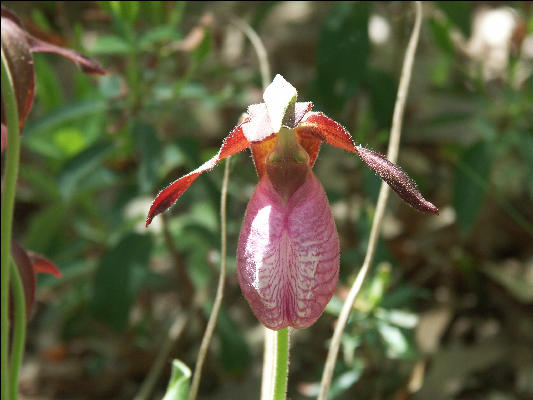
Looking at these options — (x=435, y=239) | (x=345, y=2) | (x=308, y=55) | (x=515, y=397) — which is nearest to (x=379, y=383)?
(x=515, y=397)

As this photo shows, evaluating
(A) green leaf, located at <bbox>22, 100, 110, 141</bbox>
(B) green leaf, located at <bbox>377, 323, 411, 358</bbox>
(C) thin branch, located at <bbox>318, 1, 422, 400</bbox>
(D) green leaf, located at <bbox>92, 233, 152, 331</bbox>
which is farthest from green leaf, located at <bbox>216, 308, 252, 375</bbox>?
(C) thin branch, located at <bbox>318, 1, 422, 400</bbox>

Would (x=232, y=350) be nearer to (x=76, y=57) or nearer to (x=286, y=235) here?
(x=76, y=57)

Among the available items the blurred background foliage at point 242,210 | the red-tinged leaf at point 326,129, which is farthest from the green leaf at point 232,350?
the red-tinged leaf at point 326,129

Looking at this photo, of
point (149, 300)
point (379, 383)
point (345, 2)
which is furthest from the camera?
point (149, 300)

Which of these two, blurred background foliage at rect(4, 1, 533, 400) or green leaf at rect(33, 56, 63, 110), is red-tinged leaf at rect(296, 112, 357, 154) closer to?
blurred background foliage at rect(4, 1, 533, 400)

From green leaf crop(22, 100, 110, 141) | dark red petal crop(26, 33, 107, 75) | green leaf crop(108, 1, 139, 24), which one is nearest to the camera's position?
dark red petal crop(26, 33, 107, 75)

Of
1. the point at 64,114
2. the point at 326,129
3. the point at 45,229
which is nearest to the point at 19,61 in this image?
the point at 326,129

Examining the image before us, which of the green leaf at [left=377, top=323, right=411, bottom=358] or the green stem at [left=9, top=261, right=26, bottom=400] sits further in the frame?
the green leaf at [left=377, top=323, right=411, bottom=358]

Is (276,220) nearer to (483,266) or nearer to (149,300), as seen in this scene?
(149,300)

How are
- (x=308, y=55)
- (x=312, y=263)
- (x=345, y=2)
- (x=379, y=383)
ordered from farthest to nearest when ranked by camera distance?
1. (x=308, y=55)
2. (x=379, y=383)
3. (x=345, y=2)
4. (x=312, y=263)
